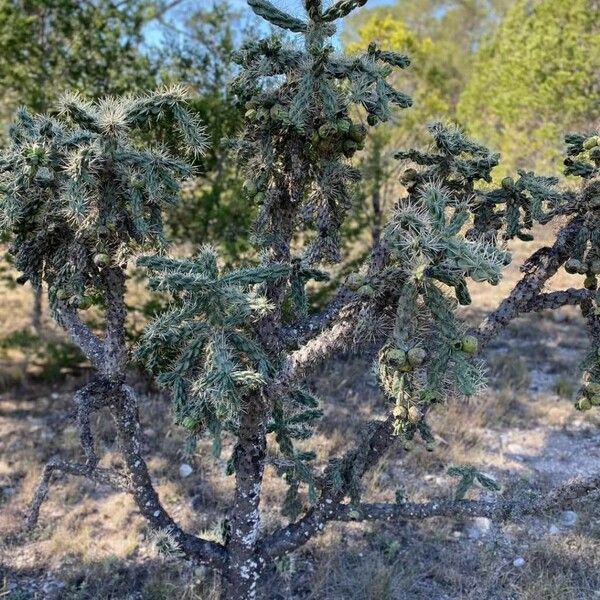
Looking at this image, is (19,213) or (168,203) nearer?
(19,213)

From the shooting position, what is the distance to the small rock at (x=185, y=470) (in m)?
4.71

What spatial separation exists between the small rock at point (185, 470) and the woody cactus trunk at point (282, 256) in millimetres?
1823

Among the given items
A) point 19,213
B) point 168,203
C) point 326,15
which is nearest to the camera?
point 326,15

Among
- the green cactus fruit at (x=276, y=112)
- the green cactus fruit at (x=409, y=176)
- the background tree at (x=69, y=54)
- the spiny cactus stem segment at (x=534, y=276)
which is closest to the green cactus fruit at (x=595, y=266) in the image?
the spiny cactus stem segment at (x=534, y=276)

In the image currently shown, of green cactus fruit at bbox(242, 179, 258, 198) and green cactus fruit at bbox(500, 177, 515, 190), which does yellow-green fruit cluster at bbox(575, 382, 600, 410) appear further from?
green cactus fruit at bbox(242, 179, 258, 198)

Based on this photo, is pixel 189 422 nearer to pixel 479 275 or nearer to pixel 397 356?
pixel 397 356

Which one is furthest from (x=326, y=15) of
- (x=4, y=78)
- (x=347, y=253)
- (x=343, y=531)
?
(x=4, y=78)

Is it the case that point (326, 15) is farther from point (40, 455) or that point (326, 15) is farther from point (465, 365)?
point (40, 455)

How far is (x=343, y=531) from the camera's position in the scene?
4129 millimetres

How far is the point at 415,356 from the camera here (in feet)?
6.52

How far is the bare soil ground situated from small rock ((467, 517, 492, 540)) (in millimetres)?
13

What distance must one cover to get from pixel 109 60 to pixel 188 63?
0.79 metres

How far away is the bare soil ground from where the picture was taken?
3551 mm

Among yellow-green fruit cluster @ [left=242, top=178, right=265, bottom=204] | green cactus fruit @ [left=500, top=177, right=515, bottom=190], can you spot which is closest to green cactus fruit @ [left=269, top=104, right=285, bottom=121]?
yellow-green fruit cluster @ [left=242, top=178, right=265, bottom=204]
